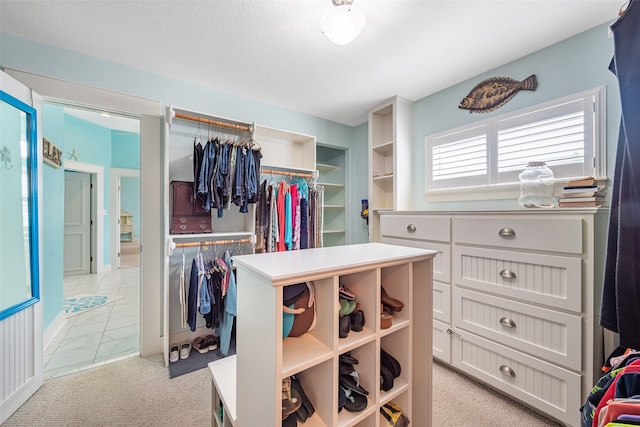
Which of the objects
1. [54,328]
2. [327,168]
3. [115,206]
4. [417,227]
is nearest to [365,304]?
[417,227]

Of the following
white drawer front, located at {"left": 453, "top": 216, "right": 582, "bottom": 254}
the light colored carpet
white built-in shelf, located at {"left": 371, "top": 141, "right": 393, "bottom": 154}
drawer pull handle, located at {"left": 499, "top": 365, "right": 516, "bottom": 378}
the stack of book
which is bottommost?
the light colored carpet

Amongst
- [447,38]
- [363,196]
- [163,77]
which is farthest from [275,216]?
[447,38]

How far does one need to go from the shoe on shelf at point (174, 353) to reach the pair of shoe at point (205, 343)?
0.15 meters

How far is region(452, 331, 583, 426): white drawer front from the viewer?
4.50 feet

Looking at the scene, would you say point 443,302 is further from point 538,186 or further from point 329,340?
point 329,340

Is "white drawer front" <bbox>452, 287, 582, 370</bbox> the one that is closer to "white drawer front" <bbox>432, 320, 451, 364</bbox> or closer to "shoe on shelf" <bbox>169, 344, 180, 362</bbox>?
"white drawer front" <bbox>432, 320, 451, 364</bbox>

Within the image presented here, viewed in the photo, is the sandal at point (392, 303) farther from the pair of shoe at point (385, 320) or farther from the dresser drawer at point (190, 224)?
the dresser drawer at point (190, 224)

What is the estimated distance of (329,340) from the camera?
0.82 metres

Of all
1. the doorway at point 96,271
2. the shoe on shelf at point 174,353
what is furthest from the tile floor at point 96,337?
the shoe on shelf at point 174,353

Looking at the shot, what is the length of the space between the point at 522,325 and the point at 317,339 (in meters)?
1.46

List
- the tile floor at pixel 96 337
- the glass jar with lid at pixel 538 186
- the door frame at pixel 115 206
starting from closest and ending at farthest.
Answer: the glass jar with lid at pixel 538 186 → the tile floor at pixel 96 337 → the door frame at pixel 115 206

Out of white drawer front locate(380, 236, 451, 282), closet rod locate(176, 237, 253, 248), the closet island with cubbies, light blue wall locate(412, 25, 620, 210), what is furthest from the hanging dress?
closet rod locate(176, 237, 253, 248)

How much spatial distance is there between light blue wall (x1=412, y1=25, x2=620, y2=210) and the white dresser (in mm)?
595

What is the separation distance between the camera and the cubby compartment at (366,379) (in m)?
0.84
